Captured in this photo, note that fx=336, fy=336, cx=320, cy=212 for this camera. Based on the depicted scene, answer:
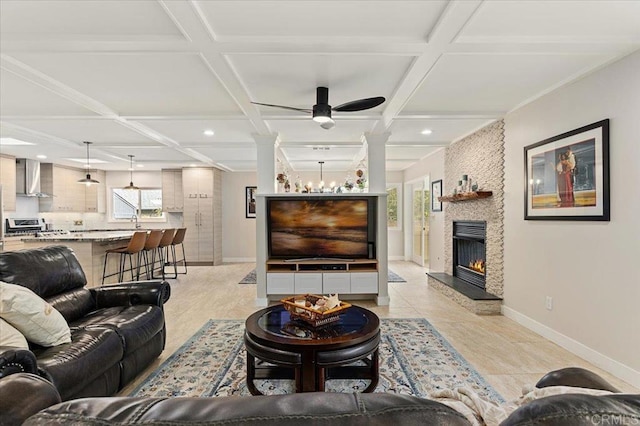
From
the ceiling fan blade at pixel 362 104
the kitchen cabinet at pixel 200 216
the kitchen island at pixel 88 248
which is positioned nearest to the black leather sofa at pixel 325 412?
the ceiling fan blade at pixel 362 104

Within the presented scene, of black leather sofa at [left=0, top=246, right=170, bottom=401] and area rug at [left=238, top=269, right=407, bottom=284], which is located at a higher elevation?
black leather sofa at [left=0, top=246, right=170, bottom=401]

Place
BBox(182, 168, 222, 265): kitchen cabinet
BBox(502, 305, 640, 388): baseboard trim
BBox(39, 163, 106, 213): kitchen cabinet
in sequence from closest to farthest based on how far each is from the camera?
BBox(502, 305, 640, 388): baseboard trim, BBox(39, 163, 106, 213): kitchen cabinet, BBox(182, 168, 222, 265): kitchen cabinet

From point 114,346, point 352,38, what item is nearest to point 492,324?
point 352,38

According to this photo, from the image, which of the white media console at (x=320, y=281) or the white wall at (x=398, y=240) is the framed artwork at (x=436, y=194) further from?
the white media console at (x=320, y=281)

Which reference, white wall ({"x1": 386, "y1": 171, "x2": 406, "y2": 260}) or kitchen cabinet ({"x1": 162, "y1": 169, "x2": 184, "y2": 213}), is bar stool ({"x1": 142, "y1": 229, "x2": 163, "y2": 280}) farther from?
white wall ({"x1": 386, "y1": 171, "x2": 406, "y2": 260})

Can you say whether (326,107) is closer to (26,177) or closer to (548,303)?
(548,303)

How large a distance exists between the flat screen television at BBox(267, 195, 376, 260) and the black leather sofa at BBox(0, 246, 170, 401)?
2.10 m

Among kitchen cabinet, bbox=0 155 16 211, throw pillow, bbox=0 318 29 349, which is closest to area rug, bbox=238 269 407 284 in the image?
throw pillow, bbox=0 318 29 349

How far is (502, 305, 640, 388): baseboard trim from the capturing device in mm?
2546

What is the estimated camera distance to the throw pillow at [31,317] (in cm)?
192

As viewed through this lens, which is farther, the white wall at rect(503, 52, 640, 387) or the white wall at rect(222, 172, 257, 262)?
the white wall at rect(222, 172, 257, 262)

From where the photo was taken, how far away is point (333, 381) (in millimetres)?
2564

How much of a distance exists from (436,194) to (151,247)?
5604 millimetres

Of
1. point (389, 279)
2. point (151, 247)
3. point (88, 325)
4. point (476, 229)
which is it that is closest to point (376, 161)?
point (476, 229)
